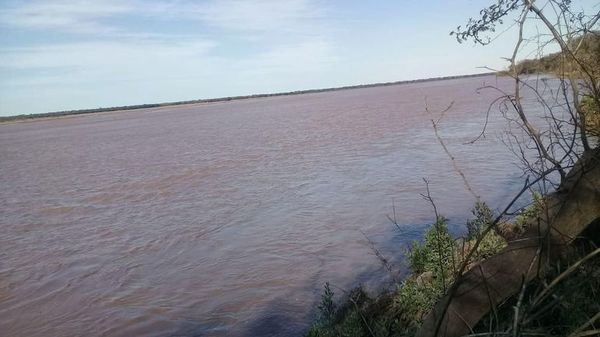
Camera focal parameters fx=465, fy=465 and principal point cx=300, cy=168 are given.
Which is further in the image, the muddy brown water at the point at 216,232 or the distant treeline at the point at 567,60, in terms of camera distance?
the muddy brown water at the point at 216,232

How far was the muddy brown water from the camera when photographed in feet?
22.1

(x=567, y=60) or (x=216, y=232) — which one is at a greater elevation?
(x=567, y=60)

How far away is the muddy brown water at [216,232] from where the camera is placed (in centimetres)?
674

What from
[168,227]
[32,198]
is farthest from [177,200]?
[32,198]

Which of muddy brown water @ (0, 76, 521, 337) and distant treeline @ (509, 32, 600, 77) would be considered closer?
distant treeline @ (509, 32, 600, 77)

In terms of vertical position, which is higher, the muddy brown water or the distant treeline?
the distant treeline

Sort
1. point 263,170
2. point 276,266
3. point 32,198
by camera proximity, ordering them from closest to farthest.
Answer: point 276,266, point 32,198, point 263,170

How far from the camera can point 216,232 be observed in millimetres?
9969

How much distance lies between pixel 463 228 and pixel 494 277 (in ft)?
19.2

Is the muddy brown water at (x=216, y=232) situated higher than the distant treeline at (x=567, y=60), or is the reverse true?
the distant treeline at (x=567, y=60)

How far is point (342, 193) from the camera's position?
12.1 m

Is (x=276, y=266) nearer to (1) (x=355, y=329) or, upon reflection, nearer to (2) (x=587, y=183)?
(1) (x=355, y=329)

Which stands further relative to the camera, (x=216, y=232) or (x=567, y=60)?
(x=216, y=232)

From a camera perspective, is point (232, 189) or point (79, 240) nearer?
point (79, 240)
